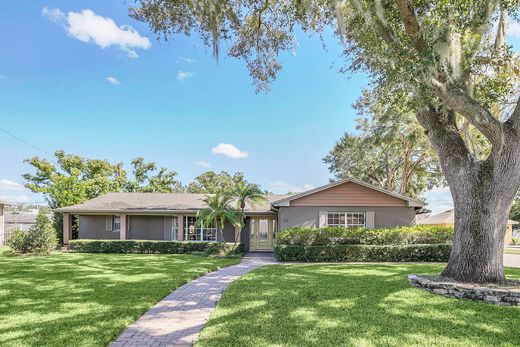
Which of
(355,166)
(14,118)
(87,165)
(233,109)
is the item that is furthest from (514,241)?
(14,118)

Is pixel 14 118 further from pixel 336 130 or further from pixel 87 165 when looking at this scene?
pixel 336 130

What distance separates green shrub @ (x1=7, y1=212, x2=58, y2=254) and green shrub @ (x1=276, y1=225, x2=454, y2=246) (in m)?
10.8

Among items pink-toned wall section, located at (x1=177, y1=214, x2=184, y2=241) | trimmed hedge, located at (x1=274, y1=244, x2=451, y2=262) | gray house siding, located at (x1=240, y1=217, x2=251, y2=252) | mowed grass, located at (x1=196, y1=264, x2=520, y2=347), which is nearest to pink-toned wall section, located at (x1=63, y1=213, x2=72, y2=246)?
pink-toned wall section, located at (x1=177, y1=214, x2=184, y2=241)

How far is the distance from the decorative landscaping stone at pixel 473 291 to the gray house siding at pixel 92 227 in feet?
58.8

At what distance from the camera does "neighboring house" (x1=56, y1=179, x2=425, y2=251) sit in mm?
17047

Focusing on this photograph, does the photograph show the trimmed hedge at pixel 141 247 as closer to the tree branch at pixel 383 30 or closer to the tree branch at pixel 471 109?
the tree branch at pixel 383 30

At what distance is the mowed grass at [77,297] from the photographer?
15.7 feet

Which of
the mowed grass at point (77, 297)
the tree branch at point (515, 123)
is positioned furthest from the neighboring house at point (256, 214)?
the tree branch at point (515, 123)

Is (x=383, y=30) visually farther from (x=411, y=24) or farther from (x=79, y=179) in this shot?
(x=79, y=179)

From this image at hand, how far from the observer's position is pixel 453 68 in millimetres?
7059

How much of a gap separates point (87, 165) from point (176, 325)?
89.2 feet

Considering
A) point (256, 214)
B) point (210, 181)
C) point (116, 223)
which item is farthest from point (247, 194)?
point (210, 181)

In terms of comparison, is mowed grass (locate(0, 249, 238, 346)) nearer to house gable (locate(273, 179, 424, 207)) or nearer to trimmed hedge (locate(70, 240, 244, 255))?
trimmed hedge (locate(70, 240, 244, 255))

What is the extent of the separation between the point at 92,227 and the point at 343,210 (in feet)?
47.7
